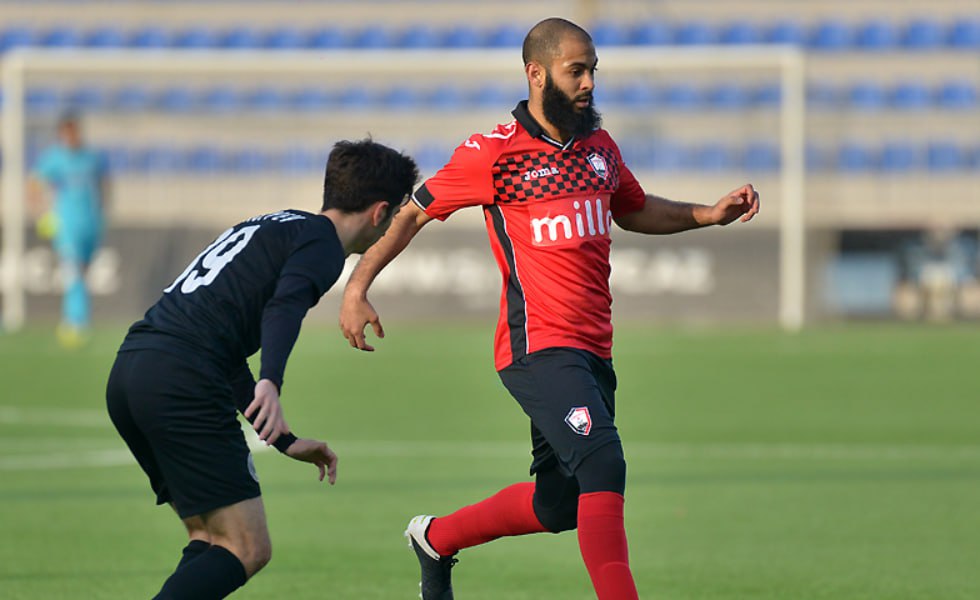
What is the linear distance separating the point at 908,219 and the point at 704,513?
20.0 m

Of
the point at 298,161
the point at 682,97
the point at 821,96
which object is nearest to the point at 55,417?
the point at 298,161

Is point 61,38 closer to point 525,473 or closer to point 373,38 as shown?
point 373,38

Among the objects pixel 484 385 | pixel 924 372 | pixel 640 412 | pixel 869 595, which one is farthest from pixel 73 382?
pixel 869 595

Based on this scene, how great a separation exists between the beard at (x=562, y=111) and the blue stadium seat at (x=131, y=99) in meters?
22.2

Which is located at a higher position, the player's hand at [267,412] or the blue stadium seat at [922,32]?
the blue stadium seat at [922,32]

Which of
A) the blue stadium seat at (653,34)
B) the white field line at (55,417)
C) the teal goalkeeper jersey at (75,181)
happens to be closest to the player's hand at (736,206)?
the white field line at (55,417)

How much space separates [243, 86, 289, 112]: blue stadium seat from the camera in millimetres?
26408

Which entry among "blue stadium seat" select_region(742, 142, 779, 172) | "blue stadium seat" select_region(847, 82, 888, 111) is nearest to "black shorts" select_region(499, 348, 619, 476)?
"blue stadium seat" select_region(742, 142, 779, 172)

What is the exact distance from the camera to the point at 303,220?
15.5 feet

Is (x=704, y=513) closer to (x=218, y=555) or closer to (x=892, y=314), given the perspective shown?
(x=218, y=555)

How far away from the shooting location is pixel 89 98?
27.3 meters

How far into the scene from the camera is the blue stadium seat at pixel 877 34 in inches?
1220

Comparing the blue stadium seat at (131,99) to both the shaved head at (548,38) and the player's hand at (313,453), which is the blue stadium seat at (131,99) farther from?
the player's hand at (313,453)

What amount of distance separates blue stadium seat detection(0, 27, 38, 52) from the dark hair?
91.7ft
